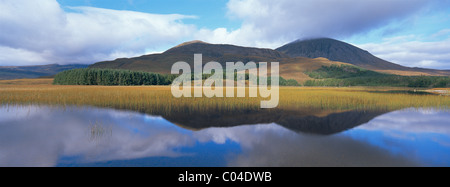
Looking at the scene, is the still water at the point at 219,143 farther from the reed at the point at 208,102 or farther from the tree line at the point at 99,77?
the tree line at the point at 99,77

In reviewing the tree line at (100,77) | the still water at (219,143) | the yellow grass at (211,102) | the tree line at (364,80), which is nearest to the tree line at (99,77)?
the tree line at (100,77)

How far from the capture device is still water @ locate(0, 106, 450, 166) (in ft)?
22.3

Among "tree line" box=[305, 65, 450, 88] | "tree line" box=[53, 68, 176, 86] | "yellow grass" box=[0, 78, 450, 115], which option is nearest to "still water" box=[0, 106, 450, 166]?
"yellow grass" box=[0, 78, 450, 115]

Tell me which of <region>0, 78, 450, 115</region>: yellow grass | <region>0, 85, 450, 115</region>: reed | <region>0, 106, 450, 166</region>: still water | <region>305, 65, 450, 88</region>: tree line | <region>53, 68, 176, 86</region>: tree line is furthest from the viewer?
<region>53, 68, 176, 86</region>: tree line

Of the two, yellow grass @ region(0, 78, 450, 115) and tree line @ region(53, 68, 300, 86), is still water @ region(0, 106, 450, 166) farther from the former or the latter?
tree line @ region(53, 68, 300, 86)

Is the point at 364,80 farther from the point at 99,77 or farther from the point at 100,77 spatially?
the point at 99,77

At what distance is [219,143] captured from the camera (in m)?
8.55

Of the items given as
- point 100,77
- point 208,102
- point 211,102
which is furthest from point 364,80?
point 100,77

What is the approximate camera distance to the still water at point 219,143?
22.3 ft

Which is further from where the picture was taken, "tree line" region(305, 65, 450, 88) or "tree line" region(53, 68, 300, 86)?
"tree line" region(53, 68, 300, 86)

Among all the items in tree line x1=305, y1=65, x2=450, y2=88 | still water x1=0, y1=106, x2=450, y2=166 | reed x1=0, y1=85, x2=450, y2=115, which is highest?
tree line x1=305, y1=65, x2=450, y2=88

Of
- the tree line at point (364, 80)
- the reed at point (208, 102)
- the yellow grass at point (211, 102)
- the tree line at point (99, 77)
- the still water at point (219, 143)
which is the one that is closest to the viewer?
the still water at point (219, 143)
